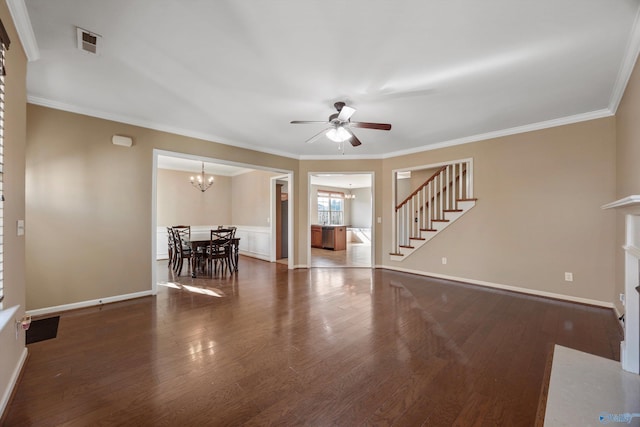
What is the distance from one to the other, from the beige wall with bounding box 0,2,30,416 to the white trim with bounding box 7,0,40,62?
57 mm

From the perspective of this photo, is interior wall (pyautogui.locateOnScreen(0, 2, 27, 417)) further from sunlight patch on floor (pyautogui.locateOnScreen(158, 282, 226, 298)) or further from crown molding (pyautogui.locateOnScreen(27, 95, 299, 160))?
sunlight patch on floor (pyautogui.locateOnScreen(158, 282, 226, 298))

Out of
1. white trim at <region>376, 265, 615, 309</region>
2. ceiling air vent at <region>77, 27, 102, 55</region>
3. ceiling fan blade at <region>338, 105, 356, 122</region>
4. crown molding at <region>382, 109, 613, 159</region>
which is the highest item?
ceiling air vent at <region>77, 27, 102, 55</region>

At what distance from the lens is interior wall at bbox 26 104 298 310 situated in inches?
125

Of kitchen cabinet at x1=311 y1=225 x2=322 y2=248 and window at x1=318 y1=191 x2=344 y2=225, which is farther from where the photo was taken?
window at x1=318 y1=191 x2=344 y2=225

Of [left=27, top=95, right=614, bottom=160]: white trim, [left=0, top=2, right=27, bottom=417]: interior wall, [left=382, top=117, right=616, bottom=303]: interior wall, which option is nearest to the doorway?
[left=27, top=95, right=614, bottom=160]: white trim

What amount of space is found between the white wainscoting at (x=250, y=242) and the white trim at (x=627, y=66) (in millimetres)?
6435

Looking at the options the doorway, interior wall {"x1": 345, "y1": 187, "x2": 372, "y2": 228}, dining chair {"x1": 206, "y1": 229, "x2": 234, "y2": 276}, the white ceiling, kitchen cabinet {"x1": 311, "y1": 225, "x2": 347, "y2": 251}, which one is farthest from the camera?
interior wall {"x1": 345, "y1": 187, "x2": 372, "y2": 228}

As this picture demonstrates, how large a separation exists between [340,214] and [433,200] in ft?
24.2

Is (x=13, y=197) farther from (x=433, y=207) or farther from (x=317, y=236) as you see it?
(x=317, y=236)

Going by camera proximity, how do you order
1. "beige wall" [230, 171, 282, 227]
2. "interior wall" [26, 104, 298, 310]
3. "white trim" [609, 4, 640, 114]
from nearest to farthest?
"white trim" [609, 4, 640, 114] < "interior wall" [26, 104, 298, 310] < "beige wall" [230, 171, 282, 227]

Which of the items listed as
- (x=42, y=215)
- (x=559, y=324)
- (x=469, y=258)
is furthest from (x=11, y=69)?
(x=469, y=258)

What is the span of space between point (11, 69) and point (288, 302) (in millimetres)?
3413

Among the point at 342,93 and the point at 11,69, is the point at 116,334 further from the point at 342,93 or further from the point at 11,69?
the point at 342,93

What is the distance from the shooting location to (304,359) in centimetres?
224
